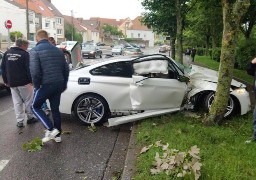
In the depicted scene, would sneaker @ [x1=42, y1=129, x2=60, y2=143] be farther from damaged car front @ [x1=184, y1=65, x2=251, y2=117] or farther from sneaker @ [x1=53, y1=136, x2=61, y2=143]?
damaged car front @ [x1=184, y1=65, x2=251, y2=117]

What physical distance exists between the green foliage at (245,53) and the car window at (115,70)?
14.1 m

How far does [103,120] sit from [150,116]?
97 centimetres

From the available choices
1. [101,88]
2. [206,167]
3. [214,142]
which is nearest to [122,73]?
[101,88]

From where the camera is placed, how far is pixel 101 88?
7.19 meters

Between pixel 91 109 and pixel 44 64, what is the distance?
1758 mm

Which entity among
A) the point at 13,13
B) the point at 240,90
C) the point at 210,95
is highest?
the point at 13,13

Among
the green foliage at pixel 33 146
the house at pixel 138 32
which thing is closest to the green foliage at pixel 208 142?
the green foliage at pixel 33 146

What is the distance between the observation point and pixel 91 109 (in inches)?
287

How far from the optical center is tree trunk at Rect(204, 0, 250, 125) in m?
6.18

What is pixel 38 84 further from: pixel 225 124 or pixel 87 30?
pixel 87 30

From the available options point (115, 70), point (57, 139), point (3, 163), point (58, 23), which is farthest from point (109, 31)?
point (3, 163)

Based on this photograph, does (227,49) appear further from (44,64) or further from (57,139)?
(57,139)

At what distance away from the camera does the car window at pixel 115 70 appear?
7332 mm

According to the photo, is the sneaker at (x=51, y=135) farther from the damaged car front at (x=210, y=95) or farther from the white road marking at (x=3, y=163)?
the damaged car front at (x=210, y=95)
